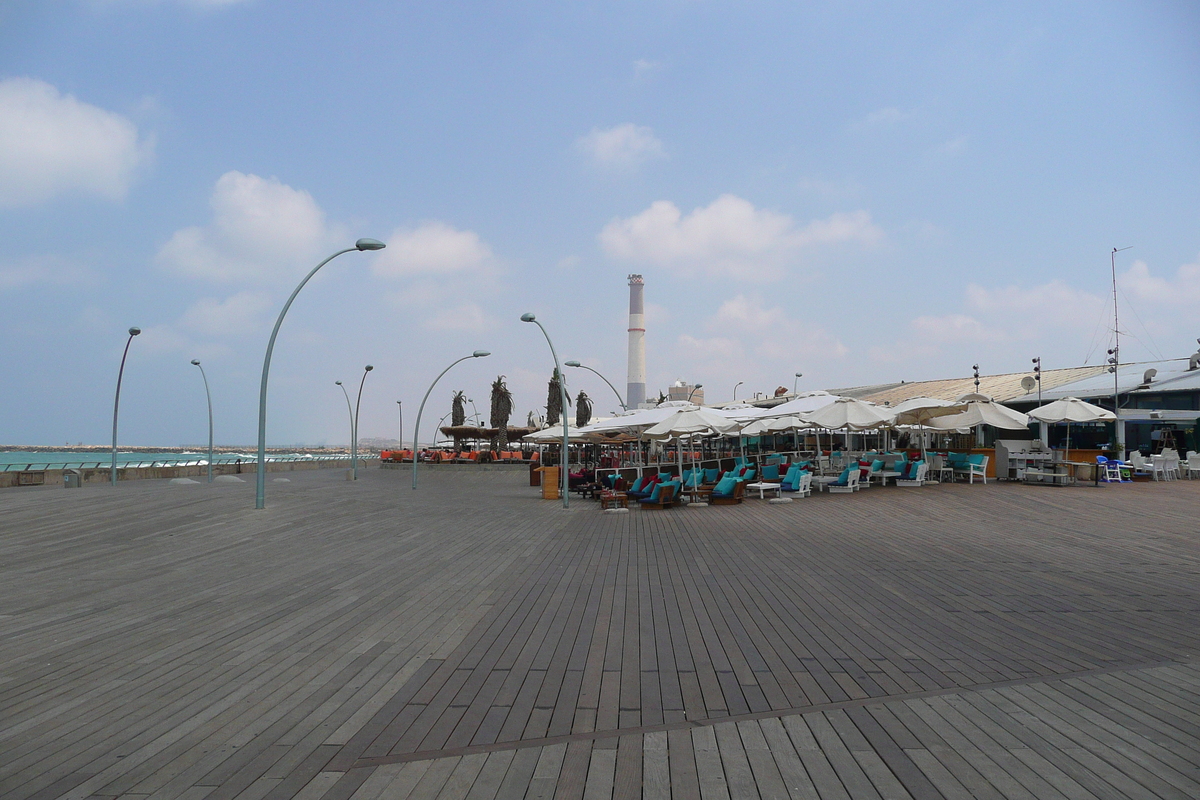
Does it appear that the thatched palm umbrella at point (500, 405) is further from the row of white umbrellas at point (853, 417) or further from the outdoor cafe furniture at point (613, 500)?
the outdoor cafe furniture at point (613, 500)

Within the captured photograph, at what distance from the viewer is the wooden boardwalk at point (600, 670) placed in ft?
10.7

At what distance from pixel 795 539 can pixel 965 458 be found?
12444mm

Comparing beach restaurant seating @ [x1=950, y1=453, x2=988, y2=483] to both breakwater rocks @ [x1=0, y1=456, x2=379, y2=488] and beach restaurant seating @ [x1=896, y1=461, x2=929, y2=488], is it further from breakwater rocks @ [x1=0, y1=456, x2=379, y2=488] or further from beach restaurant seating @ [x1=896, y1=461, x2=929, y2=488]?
breakwater rocks @ [x1=0, y1=456, x2=379, y2=488]

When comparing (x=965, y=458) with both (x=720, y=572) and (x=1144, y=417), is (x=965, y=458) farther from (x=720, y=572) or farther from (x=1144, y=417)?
(x=720, y=572)

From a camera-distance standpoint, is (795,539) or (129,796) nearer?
(129,796)

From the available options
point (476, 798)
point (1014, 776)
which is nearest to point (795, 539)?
point (1014, 776)

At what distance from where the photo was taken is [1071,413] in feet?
66.7

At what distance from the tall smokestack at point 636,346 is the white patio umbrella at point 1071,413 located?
260 ft

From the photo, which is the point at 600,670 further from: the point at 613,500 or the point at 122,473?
the point at 122,473

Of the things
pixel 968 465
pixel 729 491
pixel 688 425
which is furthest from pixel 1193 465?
pixel 688 425

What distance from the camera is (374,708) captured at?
161 inches

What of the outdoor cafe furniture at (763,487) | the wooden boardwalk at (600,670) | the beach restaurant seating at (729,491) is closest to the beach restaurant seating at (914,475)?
the outdoor cafe furniture at (763,487)

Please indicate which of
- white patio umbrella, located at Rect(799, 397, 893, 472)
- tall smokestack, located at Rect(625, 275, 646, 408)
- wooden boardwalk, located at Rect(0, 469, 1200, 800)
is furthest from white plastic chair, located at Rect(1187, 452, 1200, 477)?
tall smokestack, located at Rect(625, 275, 646, 408)

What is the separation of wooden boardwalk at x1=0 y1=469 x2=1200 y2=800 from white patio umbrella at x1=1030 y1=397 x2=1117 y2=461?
10.9 meters
